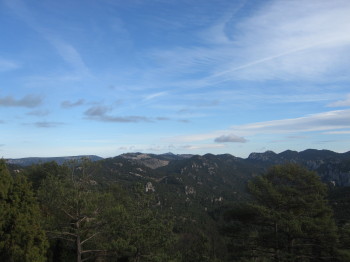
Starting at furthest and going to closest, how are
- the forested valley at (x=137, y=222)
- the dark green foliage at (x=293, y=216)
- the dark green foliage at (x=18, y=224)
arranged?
the dark green foliage at (x=293, y=216), the forested valley at (x=137, y=222), the dark green foliage at (x=18, y=224)

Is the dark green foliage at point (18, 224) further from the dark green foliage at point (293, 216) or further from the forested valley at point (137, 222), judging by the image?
the dark green foliage at point (293, 216)

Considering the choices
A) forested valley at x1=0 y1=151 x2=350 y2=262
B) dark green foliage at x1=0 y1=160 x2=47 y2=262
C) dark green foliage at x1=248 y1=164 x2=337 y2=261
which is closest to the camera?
dark green foliage at x1=0 y1=160 x2=47 y2=262

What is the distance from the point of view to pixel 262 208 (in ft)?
61.3

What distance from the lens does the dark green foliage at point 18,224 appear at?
13.0m

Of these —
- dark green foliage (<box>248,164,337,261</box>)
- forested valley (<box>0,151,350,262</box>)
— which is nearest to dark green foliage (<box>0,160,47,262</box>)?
forested valley (<box>0,151,350,262</box>)

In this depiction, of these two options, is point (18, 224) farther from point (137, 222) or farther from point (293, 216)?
point (293, 216)

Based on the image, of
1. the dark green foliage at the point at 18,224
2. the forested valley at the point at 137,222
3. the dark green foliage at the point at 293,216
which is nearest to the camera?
the dark green foliage at the point at 18,224

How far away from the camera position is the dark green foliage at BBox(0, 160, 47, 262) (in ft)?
42.7

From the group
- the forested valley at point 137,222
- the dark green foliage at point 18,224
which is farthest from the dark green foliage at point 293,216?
the dark green foliage at point 18,224

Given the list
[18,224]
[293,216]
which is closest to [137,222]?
[18,224]

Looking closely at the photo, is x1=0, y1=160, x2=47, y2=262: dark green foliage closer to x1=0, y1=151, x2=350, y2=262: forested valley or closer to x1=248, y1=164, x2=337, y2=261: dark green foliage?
x1=0, y1=151, x2=350, y2=262: forested valley

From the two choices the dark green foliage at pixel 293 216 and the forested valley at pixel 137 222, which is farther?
the dark green foliage at pixel 293 216

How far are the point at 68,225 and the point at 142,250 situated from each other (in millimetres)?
4968

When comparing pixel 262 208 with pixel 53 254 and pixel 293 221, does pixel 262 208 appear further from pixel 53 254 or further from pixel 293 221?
pixel 53 254
